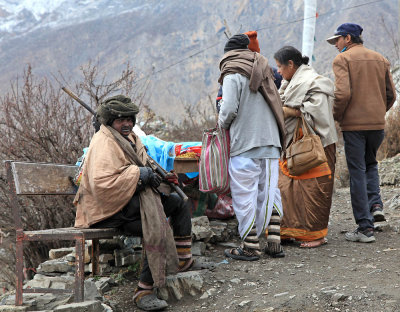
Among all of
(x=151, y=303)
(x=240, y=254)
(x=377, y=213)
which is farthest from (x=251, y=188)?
(x=377, y=213)

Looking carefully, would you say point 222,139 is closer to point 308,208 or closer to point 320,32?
point 308,208

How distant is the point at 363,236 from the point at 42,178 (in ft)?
10.6

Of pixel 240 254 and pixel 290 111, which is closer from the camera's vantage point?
pixel 240 254

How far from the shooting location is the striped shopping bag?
4.51 metres

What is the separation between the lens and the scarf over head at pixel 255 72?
4414mm

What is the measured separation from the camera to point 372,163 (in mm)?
5473

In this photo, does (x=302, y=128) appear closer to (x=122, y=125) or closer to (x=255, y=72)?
(x=255, y=72)

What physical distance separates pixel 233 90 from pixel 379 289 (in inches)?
78.2

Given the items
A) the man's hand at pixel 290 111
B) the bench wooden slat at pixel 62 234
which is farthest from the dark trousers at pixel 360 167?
the bench wooden slat at pixel 62 234

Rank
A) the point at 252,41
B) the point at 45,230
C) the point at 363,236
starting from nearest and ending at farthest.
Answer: the point at 45,230 < the point at 252,41 < the point at 363,236

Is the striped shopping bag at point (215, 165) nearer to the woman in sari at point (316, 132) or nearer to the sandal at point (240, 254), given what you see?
the sandal at point (240, 254)

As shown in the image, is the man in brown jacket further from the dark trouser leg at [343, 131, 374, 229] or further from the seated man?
the seated man

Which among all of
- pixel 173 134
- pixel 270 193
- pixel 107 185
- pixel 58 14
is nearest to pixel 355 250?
pixel 270 193

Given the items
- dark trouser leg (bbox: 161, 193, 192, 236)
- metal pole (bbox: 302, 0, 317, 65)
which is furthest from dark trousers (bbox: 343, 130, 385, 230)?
metal pole (bbox: 302, 0, 317, 65)
